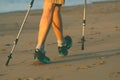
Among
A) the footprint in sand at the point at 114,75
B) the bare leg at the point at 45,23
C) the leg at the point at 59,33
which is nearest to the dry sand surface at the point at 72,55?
the footprint in sand at the point at 114,75

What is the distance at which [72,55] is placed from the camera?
754cm

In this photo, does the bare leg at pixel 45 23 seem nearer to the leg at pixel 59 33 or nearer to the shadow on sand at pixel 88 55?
the leg at pixel 59 33

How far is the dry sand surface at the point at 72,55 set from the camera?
6.14 metres

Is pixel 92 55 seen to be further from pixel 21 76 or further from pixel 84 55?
pixel 21 76

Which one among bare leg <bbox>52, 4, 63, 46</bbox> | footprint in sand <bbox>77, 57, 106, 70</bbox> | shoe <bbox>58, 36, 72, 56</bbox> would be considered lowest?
footprint in sand <bbox>77, 57, 106, 70</bbox>

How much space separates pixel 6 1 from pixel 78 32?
28.5 ft

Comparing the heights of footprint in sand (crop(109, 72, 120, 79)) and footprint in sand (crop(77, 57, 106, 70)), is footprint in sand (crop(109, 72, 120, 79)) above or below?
below

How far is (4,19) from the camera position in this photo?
13.9m

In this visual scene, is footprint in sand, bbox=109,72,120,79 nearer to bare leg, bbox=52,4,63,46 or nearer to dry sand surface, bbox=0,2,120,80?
dry sand surface, bbox=0,2,120,80

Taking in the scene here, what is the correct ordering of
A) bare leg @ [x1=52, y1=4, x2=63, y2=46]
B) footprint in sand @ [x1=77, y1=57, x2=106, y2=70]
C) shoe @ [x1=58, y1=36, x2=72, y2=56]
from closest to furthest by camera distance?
1. footprint in sand @ [x1=77, y1=57, x2=106, y2=70]
2. bare leg @ [x1=52, y1=4, x2=63, y2=46]
3. shoe @ [x1=58, y1=36, x2=72, y2=56]

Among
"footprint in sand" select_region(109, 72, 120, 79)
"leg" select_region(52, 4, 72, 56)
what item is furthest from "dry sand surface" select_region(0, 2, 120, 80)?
"leg" select_region(52, 4, 72, 56)

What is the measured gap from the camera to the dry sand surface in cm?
614

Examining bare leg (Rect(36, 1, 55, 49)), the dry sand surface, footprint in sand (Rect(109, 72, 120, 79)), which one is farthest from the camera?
bare leg (Rect(36, 1, 55, 49))

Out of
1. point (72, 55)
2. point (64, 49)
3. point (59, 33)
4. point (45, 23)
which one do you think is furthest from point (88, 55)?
point (45, 23)
